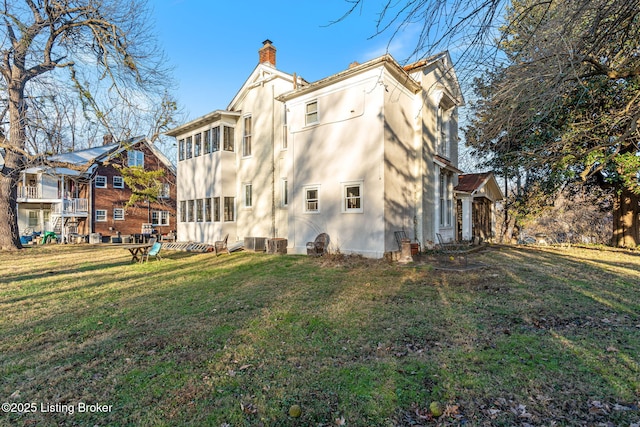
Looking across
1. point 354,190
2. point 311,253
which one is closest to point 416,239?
point 354,190

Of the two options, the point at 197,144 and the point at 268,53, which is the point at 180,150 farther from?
the point at 268,53

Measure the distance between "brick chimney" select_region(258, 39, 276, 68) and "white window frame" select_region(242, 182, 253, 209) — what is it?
22.5 feet

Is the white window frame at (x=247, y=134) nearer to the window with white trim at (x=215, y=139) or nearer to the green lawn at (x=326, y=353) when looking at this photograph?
the window with white trim at (x=215, y=139)

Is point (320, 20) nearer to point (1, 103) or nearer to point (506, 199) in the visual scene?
point (1, 103)

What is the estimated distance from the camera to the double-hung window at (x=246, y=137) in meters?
17.6

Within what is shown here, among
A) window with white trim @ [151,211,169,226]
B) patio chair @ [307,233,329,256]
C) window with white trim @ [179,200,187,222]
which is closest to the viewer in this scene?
patio chair @ [307,233,329,256]

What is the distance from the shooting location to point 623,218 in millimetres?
16531

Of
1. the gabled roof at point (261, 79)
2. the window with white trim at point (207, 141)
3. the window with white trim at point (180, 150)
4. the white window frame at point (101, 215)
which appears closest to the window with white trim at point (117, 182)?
the white window frame at point (101, 215)

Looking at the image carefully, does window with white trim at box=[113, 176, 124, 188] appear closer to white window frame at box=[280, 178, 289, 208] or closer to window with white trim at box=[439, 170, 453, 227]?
white window frame at box=[280, 178, 289, 208]

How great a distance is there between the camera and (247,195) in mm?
17766

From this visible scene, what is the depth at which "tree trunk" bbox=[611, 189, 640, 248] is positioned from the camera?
52.6 ft

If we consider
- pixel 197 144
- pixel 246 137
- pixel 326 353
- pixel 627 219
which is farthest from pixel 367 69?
pixel 627 219

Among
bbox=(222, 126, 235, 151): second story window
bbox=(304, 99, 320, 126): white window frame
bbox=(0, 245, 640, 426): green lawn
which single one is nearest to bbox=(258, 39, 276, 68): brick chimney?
bbox=(222, 126, 235, 151): second story window

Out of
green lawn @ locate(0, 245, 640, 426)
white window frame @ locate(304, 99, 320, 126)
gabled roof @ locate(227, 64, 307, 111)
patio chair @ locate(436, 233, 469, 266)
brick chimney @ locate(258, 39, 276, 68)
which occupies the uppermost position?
brick chimney @ locate(258, 39, 276, 68)
